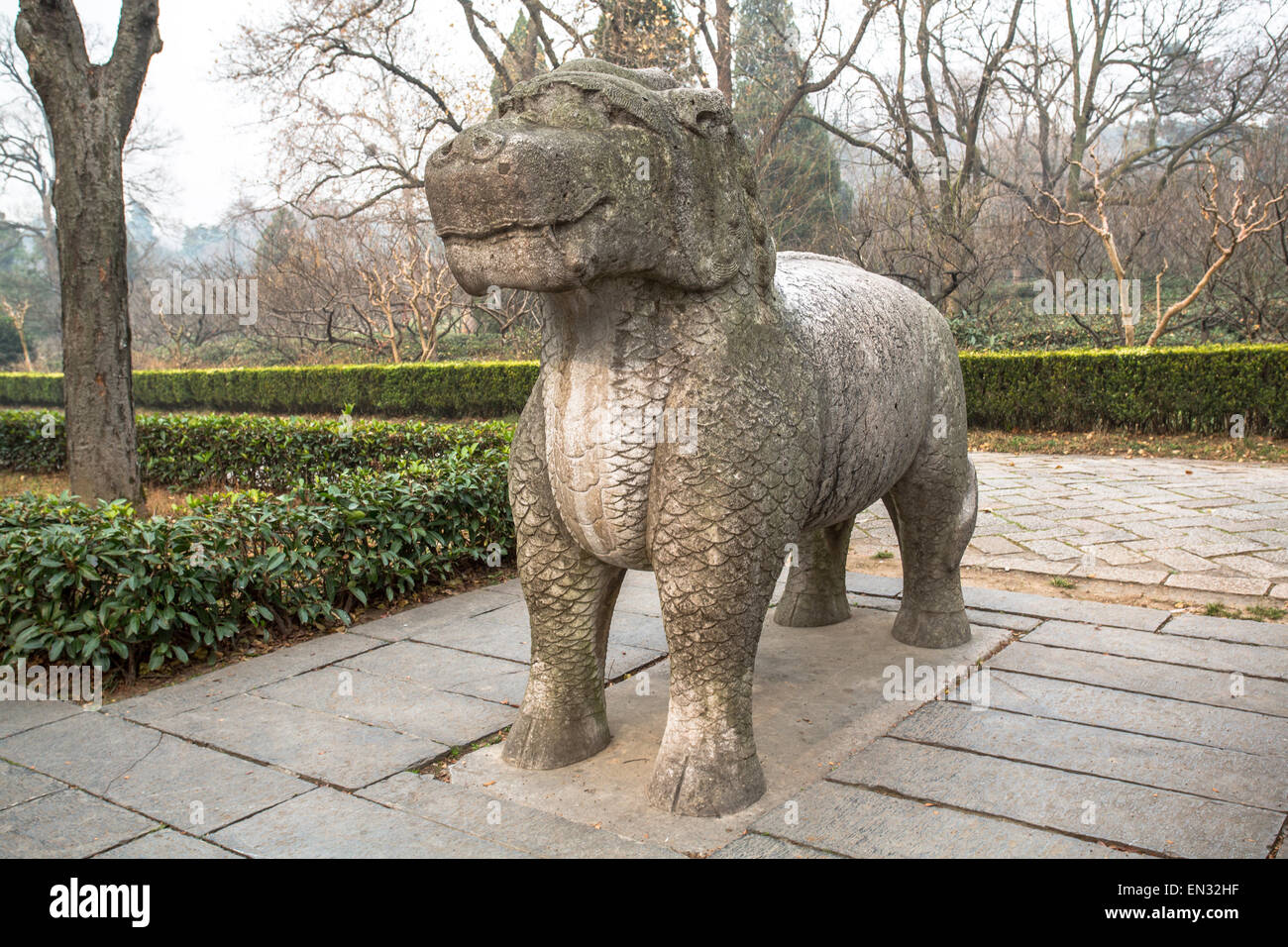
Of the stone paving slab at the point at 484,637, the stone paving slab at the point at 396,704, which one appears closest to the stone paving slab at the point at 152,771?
the stone paving slab at the point at 396,704

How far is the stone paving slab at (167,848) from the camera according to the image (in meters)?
2.51

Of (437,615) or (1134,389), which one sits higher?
(1134,389)

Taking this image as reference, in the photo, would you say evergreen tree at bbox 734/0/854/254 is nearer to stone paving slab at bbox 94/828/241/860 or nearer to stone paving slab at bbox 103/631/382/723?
stone paving slab at bbox 103/631/382/723

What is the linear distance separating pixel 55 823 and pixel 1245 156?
20.1 meters

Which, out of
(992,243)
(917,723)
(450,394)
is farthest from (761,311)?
(992,243)

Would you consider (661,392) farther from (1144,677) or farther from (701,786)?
(1144,677)

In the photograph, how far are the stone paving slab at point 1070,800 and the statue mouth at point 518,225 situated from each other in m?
1.84

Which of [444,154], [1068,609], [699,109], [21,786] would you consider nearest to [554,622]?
[444,154]

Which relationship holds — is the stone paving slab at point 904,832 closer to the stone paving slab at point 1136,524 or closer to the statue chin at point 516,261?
the statue chin at point 516,261

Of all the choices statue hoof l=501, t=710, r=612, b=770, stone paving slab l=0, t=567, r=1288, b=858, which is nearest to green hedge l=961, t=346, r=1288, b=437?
stone paving slab l=0, t=567, r=1288, b=858

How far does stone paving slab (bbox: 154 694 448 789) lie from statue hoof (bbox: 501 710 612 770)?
0.32 metres

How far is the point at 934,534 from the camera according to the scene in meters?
3.98

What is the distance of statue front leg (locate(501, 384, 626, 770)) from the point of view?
2.84 metres

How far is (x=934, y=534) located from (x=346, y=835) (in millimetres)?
2536
